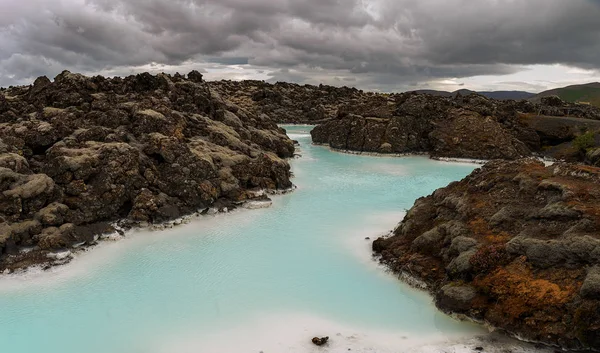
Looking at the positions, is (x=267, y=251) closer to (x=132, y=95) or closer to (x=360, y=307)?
(x=360, y=307)

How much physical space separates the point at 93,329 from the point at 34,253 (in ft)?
27.6

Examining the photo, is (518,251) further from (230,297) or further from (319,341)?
(230,297)

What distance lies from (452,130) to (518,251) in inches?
2004

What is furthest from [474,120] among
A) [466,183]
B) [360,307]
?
[360,307]

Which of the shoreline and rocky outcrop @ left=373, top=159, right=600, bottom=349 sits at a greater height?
rocky outcrop @ left=373, top=159, right=600, bottom=349

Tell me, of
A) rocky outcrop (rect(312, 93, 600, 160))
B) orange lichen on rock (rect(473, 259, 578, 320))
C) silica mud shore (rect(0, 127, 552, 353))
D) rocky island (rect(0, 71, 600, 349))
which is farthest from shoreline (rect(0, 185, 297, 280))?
rocky outcrop (rect(312, 93, 600, 160))

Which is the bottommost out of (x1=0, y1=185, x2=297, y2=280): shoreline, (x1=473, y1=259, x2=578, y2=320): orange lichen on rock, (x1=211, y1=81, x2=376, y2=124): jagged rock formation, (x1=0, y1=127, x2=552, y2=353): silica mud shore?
(x1=0, y1=127, x2=552, y2=353): silica mud shore

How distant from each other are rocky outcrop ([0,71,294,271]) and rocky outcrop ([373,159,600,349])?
15.5 metres

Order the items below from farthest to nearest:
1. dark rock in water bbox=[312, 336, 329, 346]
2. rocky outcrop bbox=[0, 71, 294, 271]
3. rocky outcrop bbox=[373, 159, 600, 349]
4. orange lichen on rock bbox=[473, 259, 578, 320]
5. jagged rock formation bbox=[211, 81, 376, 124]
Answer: jagged rock formation bbox=[211, 81, 376, 124], rocky outcrop bbox=[0, 71, 294, 271], dark rock in water bbox=[312, 336, 329, 346], orange lichen on rock bbox=[473, 259, 578, 320], rocky outcrop bbox=[373, 159, 600, 349]

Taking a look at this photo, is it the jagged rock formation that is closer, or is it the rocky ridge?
the rocky ridge

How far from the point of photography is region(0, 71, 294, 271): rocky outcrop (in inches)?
909

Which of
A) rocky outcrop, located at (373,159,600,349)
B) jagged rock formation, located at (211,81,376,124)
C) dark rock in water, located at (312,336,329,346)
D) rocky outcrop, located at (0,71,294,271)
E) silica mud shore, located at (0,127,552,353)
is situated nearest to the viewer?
rocky outcrop, located at (373,159,600,349)

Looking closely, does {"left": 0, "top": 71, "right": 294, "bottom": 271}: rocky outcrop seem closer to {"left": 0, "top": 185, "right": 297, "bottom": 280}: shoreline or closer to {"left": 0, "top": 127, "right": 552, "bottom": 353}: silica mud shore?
{"left": 0, "top": 185, "right": 297, "bottom": 280}: shoreline

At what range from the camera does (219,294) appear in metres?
17.8
